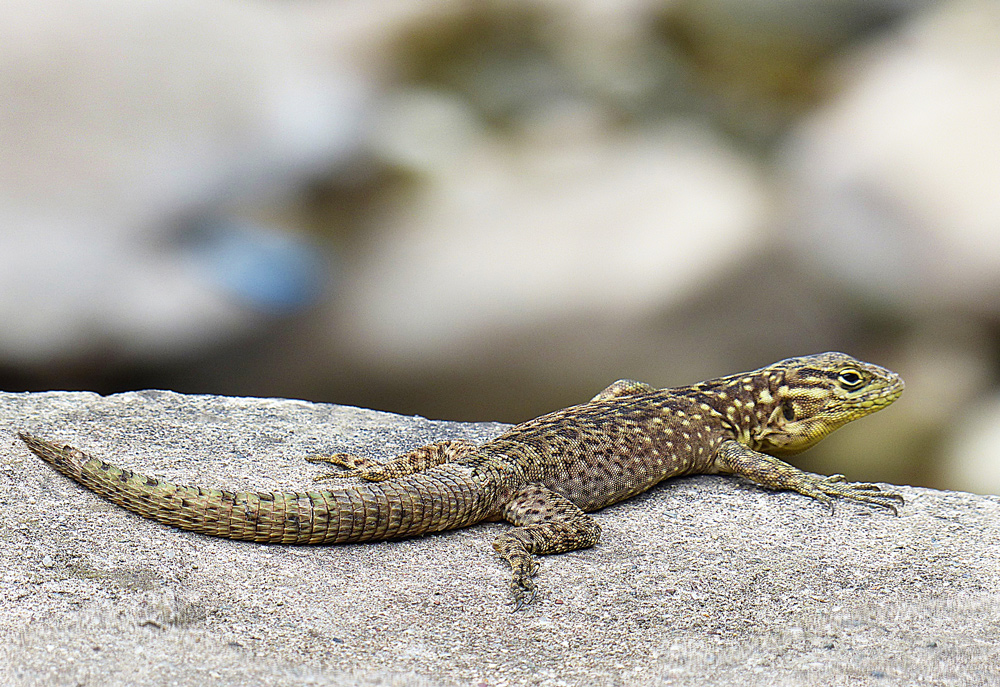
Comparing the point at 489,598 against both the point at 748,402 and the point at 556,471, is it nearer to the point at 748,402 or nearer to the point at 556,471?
the point at 556,471

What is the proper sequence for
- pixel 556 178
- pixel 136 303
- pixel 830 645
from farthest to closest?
pixel 556 178 < pixel 136 303 < pixel 830 645

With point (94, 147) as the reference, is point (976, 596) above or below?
below

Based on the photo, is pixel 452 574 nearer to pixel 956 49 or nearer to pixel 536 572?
pixel 536 572

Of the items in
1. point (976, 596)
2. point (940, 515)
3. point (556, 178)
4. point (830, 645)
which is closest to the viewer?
point (830, 645)

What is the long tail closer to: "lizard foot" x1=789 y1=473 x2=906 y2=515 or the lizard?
the lizard

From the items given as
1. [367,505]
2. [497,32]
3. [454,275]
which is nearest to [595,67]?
[497,32]

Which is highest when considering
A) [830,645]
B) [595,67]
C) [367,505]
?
[595,67]

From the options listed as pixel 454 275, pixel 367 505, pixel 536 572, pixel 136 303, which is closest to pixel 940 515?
pixel 536 572

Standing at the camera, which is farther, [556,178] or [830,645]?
[556,178]

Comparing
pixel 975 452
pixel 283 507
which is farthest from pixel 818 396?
pixel 975 452
